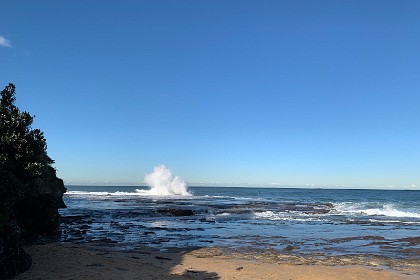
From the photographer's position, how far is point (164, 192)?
121375 millimetres

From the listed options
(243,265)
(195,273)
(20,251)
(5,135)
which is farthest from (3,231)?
(243,265)

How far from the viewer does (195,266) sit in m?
14.4

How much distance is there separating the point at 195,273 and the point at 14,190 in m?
6.47

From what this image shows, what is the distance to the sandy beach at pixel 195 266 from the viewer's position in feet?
41.2

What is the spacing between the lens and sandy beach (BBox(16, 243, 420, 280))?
12.5 metres

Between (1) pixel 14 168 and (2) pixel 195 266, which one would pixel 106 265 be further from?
(1) pixel 14 168

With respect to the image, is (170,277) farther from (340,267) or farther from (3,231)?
(340,267)

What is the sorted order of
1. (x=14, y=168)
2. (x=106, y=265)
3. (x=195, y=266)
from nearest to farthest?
1. (x=14, y=168)
2. (x=106, y=265)
3. (x=195, y=266)

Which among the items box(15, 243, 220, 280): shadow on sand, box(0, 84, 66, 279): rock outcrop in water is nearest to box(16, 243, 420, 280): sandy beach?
box(15, 243, 220, 280): shadow on sand

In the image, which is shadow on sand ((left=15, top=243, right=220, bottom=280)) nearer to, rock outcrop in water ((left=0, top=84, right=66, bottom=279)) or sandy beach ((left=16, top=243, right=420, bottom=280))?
sandy beach ((left=16, top=243, right=420, bottom=280))

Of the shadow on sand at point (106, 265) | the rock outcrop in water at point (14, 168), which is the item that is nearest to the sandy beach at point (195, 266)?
the shadow on sand at point (106, 265)

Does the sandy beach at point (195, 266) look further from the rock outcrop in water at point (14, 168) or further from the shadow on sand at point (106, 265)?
the rock outcrop in water at point (14, 168)

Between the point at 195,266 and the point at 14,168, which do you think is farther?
the point at 195,266

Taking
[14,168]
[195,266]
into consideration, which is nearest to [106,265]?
[195,266]
